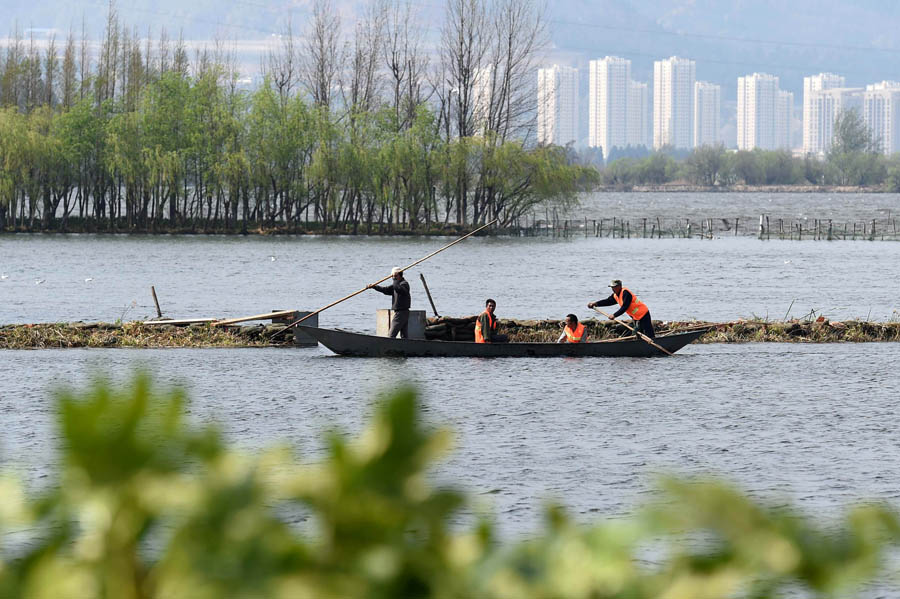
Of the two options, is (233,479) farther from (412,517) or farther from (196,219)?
(196,219)

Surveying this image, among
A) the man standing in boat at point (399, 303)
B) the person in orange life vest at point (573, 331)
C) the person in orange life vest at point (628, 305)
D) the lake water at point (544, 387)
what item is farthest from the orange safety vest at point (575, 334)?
the man standing in boat at point (399, 303)

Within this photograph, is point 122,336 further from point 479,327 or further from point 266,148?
point 266,148

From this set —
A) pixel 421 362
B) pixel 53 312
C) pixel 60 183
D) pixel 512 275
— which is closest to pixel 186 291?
pixel 53 312

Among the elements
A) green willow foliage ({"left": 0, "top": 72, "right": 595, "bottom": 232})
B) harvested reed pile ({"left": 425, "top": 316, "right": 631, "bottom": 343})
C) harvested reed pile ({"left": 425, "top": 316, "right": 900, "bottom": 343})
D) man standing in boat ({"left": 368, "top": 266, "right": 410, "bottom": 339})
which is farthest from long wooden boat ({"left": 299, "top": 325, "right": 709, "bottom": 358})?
green willow foliage ({"left": 0, "top": 72, "right": 595, "bottom": 232})

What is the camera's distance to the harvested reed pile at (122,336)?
95.7 feet

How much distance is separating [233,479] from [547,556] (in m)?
0.34

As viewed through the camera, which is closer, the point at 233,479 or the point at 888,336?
the point at 233,479

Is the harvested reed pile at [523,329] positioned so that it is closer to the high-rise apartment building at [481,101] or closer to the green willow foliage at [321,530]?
the green willow foliage at [321,530]

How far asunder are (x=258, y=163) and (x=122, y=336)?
60384 millimetres

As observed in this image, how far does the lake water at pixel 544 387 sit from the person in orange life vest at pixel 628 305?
90 cm

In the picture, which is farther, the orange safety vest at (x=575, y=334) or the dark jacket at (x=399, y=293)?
the orange safety vest at (x=575, y=334)

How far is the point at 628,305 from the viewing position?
27.4 metres

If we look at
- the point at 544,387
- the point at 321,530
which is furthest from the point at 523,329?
the point at 321,530

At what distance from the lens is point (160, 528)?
1376 millimetres
